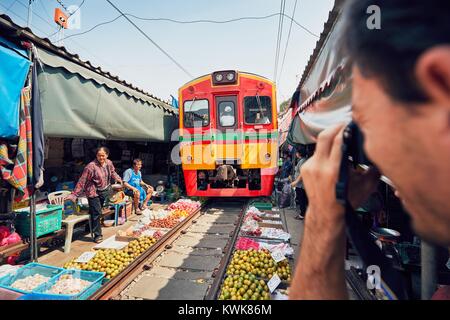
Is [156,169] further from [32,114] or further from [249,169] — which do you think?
[32,114]

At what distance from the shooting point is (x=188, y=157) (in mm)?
7488

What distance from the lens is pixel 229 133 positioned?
750 centimetres

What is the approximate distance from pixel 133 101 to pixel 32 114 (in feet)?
10.3

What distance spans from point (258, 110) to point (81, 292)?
6.49m

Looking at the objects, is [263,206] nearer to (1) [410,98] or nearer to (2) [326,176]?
(2) [326,176]

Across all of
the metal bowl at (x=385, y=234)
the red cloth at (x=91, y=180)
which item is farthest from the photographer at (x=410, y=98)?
the red cloth at (x=91, y=180)

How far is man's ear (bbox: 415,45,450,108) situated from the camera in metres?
0.42

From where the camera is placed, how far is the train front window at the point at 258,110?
7.52m

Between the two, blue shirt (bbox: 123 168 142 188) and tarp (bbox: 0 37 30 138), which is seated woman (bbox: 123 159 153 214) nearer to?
blue shirt (bbox: 123 168 142 188)

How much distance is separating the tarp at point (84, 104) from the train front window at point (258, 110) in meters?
3.41

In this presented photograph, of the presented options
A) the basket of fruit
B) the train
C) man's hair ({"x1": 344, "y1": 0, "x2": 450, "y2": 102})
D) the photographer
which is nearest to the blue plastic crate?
the basket of fruit

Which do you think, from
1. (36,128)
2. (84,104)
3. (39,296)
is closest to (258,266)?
(39,296)

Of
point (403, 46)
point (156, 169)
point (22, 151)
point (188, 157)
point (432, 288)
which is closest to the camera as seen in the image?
point (403, 46)
